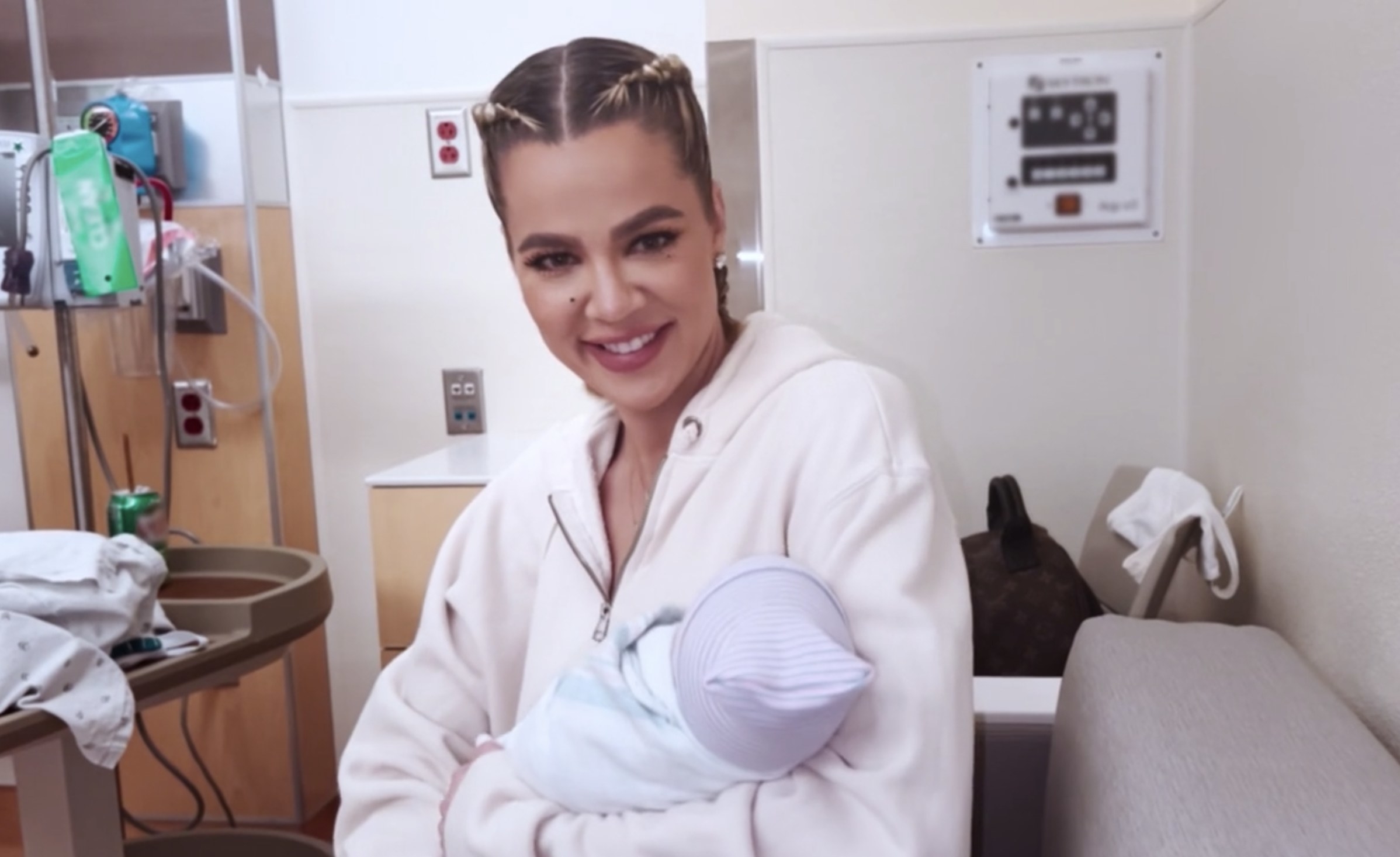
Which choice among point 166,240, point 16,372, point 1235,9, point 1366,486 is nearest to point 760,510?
point 1366,486

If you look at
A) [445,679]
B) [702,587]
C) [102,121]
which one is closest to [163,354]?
[102,121]

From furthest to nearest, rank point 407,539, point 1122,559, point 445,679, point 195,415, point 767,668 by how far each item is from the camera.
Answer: point 195,415 < point 407,539 < point 1122,559 < point 445,679 < point 767,668

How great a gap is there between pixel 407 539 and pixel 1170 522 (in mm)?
1199

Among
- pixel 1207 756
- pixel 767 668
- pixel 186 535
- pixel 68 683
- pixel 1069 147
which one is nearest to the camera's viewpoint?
pixel 767 668

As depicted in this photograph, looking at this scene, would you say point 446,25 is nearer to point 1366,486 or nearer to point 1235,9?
point 1235,9

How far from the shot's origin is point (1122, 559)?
5.49 ft

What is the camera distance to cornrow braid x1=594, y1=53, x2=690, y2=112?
3.02 ft

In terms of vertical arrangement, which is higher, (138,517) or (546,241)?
(546,241)

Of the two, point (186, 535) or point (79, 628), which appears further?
point (186, 535)

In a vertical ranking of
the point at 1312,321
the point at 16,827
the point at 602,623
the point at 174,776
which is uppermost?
the point at 1312,321

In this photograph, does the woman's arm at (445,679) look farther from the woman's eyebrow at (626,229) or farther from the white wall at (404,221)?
the white wall at (404,221)

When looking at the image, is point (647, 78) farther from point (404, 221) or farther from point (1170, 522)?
point (404, 221)

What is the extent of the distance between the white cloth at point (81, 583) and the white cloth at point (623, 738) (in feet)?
2.81

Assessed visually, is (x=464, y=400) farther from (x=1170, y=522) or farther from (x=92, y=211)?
(x=1170, y=522)
